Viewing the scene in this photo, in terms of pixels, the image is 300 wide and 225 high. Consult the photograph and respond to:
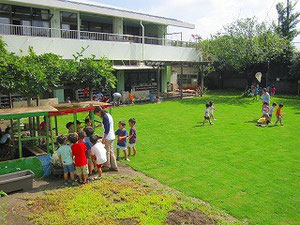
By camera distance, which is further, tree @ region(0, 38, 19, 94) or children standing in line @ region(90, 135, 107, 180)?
tree @ region(0, 38, 19, 94)

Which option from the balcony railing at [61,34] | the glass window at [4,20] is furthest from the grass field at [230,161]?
the glass window at [4,20]

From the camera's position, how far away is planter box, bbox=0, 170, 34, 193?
7.11 metres

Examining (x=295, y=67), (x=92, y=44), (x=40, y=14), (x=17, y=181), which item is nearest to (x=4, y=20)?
(x=40, y=14)

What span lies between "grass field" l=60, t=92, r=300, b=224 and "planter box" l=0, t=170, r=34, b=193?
3.07 metres

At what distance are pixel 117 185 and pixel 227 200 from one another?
2.70m

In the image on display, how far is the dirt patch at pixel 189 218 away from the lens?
5.82 meters

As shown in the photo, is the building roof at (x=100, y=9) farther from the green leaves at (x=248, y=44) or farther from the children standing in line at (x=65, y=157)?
the children standing in line at (x=65, y=157)

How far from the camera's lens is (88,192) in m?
7.18

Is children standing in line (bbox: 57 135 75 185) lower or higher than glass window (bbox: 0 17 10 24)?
lower

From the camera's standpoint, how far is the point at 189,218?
5.96 m

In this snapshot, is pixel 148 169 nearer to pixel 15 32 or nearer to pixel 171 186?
pixel 171 186

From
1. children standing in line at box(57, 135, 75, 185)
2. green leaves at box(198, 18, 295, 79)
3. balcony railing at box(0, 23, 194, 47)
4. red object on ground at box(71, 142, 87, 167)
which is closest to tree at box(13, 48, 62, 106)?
children standing in line at box(57, 135, 75, 185)

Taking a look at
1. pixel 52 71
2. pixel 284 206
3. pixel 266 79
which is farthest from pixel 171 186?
pixel 266 79

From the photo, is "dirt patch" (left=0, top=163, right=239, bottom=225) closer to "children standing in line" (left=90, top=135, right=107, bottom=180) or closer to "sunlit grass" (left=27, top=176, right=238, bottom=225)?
"sunlit grass" (left=27, top=176, right=238, bottom=225)
